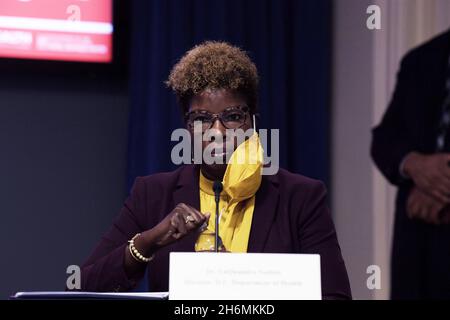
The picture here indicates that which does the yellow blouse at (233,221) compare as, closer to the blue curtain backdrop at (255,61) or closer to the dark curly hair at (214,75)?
the dark curly hair at (214,75)

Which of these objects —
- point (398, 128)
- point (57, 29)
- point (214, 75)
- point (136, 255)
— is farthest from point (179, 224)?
point (57, 29)

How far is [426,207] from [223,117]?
763mm

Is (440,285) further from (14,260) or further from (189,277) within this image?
(14,260)

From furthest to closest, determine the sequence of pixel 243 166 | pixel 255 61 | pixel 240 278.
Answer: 1. pixel 255 61
2. pixel 243 166
3. pixel 240 278

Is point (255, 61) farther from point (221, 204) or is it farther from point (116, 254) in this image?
point (116, 254)

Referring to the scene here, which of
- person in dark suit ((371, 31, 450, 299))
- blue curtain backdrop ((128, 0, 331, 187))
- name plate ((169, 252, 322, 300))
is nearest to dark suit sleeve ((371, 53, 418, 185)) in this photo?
person in dark suit ((371, 31, 450, 299))

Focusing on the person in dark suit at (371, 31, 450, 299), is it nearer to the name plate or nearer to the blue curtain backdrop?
the name plate

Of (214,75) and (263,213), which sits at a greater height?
(214,75)

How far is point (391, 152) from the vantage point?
85 centimetres

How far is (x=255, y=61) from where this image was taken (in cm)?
262

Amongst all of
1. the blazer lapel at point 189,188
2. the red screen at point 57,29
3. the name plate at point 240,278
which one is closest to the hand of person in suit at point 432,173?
the name plate at point 240,278

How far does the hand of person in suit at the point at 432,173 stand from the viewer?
797mm

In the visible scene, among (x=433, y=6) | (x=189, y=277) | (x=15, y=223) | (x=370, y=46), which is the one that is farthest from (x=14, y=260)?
(x=433, y=6)

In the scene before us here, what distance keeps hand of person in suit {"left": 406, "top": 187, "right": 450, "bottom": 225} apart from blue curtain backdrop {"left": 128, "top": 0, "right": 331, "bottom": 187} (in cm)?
164
